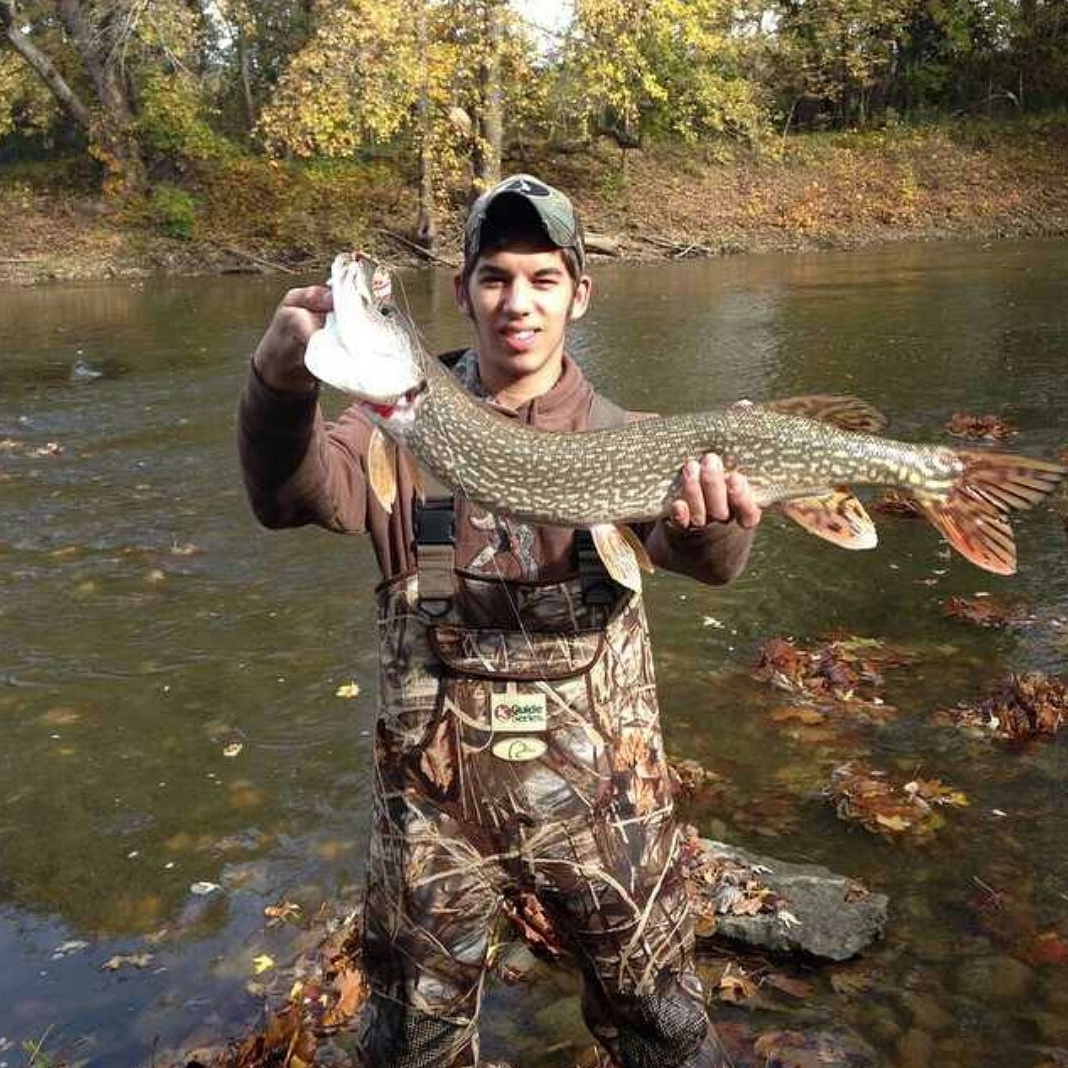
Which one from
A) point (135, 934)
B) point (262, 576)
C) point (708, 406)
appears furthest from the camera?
point (708, 406)

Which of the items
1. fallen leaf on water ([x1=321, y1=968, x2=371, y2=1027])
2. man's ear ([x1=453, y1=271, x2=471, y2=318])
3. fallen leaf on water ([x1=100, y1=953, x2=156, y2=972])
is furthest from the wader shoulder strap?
fallen leaf on water ([x1=100, y1=953, x2=156, y2=972])

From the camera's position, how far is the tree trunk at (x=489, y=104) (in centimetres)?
2764

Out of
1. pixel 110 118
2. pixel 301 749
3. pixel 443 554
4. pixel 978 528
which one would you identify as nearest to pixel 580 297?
pixel 443 554

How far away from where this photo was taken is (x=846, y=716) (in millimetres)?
5715

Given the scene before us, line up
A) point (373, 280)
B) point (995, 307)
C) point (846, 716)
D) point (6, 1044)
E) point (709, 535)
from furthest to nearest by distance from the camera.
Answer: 1. point (995, 307)
2. point (846, 716)
3. point (6, 1044)
4. point (709, 535)
5. point (373, 280)

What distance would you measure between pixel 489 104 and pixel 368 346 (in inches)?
1120

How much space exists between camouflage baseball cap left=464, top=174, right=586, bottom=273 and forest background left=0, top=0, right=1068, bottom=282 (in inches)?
922

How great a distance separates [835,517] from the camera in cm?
333

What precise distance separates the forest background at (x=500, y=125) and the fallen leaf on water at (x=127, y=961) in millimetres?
23100

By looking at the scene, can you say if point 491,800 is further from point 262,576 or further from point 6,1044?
point 262,576

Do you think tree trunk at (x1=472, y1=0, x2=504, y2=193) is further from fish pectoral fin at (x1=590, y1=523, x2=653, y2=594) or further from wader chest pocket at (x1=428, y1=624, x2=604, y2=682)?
wader chest pocket at (x1=428, y1=624, x2=604, y2=682)

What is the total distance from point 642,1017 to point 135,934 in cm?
233

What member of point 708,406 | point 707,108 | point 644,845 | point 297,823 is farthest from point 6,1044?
point 707,108

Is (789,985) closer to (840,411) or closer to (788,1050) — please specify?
(788,1050)
